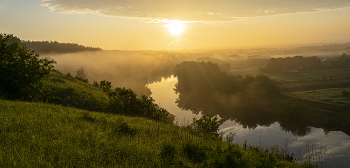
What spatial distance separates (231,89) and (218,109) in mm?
10362

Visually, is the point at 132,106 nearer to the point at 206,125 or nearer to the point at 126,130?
the point at 206,125

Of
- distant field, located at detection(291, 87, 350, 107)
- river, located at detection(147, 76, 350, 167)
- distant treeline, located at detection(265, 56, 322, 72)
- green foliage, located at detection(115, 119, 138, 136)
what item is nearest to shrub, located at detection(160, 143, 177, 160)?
green foliage, located at detection(115, 119, 138, 136)

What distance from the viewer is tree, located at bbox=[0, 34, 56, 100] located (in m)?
18.8

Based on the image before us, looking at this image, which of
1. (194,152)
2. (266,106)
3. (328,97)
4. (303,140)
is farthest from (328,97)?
(194,152)

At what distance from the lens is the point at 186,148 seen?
9.16 m

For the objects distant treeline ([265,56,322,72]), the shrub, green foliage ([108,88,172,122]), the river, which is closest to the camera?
the shrub

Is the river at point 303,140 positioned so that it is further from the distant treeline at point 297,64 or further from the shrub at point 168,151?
the distant treeline at point 297,64

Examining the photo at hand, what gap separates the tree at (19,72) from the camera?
1880 centimetres

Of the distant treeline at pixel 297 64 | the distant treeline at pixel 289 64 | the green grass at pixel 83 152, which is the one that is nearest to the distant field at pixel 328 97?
the distant treeline at pixel 289 64

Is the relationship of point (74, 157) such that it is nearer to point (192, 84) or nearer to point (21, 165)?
point (21, 165)

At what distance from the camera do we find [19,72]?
1941cm

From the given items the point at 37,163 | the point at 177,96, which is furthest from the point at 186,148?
the point at 177,96

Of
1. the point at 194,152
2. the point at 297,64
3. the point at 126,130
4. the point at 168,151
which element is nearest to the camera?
the point at 168,151

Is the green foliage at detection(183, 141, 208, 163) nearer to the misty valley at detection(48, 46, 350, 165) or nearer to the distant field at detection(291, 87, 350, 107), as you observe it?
the misty valley at detection(48, 46, 350, 165)
